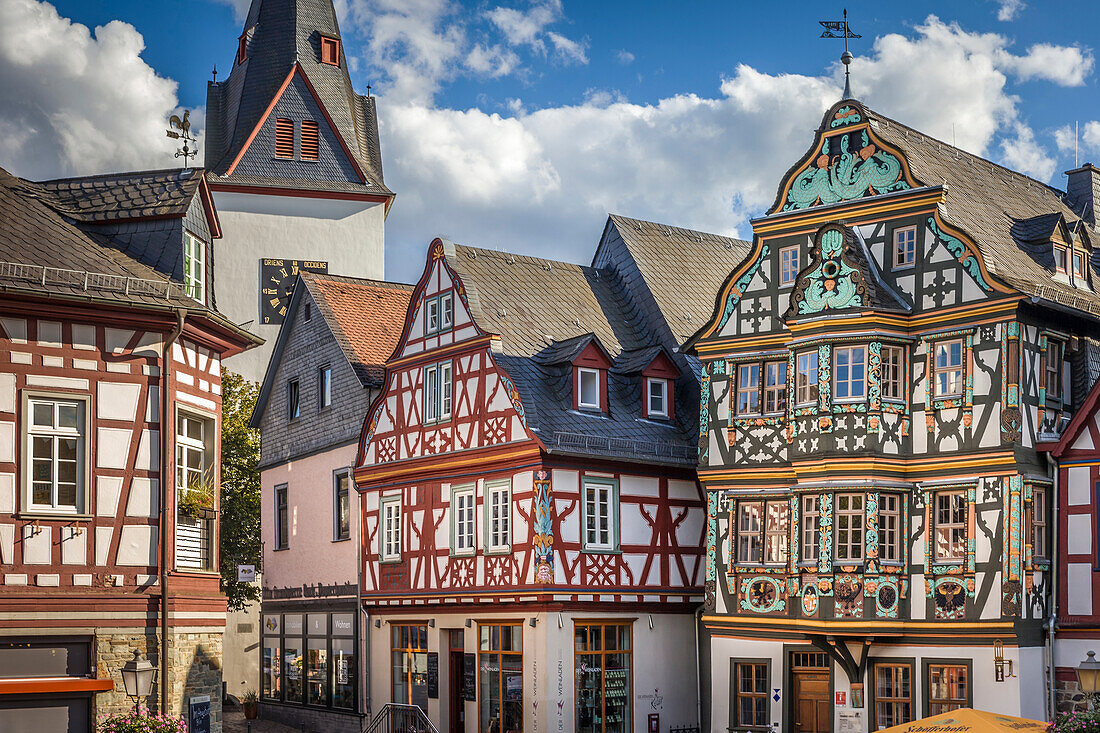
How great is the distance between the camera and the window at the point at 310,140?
5765 centimetres

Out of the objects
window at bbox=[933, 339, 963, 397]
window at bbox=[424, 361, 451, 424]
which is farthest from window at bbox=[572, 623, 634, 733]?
window at bbox=[933, 339, 963, 397]

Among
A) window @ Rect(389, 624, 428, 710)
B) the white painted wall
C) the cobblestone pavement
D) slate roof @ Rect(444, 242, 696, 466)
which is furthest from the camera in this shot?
the white painted wall

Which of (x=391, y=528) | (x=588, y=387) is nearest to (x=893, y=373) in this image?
(x=588, y=387)

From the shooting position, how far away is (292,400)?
39.9 metres

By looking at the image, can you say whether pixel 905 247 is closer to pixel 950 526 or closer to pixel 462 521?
pixel 950 526

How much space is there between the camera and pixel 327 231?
56.9 metres

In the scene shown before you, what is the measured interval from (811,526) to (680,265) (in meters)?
11.6

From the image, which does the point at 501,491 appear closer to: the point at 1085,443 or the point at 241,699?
the point at 1085,443

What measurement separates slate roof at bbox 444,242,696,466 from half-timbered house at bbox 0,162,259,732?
8812mm

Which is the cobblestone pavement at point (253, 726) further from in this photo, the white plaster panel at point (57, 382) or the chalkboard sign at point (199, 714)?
the white plaster panel at point (57, 382)

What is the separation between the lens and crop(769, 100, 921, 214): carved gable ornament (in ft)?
94.6

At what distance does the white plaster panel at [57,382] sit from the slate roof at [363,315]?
46.2ft

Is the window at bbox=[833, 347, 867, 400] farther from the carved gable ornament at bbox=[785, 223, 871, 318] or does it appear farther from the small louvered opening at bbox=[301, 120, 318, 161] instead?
the small louvered opening at bbox=[301, 120, 318, 161]

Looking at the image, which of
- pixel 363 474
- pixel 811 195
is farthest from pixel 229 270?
pixel 811 195
